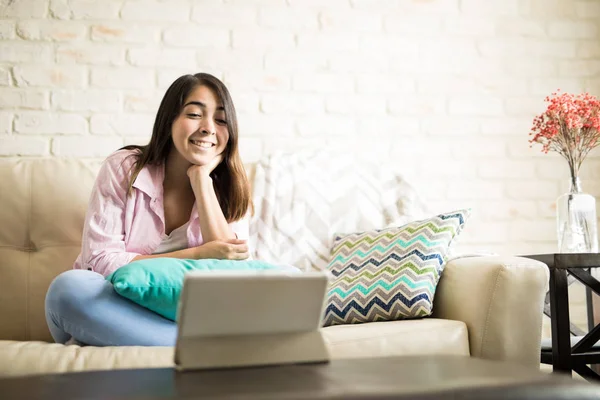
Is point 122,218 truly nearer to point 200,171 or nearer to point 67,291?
point 200,171

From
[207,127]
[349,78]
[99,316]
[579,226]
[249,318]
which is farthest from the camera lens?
[349,78]

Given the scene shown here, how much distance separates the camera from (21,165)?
208 centimetres

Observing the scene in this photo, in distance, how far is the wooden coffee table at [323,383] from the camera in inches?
25.3

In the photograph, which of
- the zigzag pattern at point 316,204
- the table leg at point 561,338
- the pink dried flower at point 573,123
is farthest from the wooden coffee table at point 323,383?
the pink dried flower at point 573,123

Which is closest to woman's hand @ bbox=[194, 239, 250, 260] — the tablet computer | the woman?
the woman

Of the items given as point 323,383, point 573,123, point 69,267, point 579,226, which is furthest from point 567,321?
point 69,267

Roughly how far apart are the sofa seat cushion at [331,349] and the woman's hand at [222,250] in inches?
13.5

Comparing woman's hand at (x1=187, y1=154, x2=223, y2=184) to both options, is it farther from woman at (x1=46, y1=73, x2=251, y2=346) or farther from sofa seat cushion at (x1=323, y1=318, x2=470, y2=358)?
sofa seat cushion at (x1=323, y1=318, x2=470, y2=358)

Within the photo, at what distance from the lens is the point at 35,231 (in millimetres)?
2021

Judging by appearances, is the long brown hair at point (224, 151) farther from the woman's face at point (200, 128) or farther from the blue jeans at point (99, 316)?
the blue jeans at point (99, 316)

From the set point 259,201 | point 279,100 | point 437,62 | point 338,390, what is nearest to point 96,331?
point 259,201

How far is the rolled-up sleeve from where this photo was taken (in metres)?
1.76

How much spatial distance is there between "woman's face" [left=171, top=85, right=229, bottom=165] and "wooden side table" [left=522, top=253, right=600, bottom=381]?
997 millimetres

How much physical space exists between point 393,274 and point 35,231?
106cm
